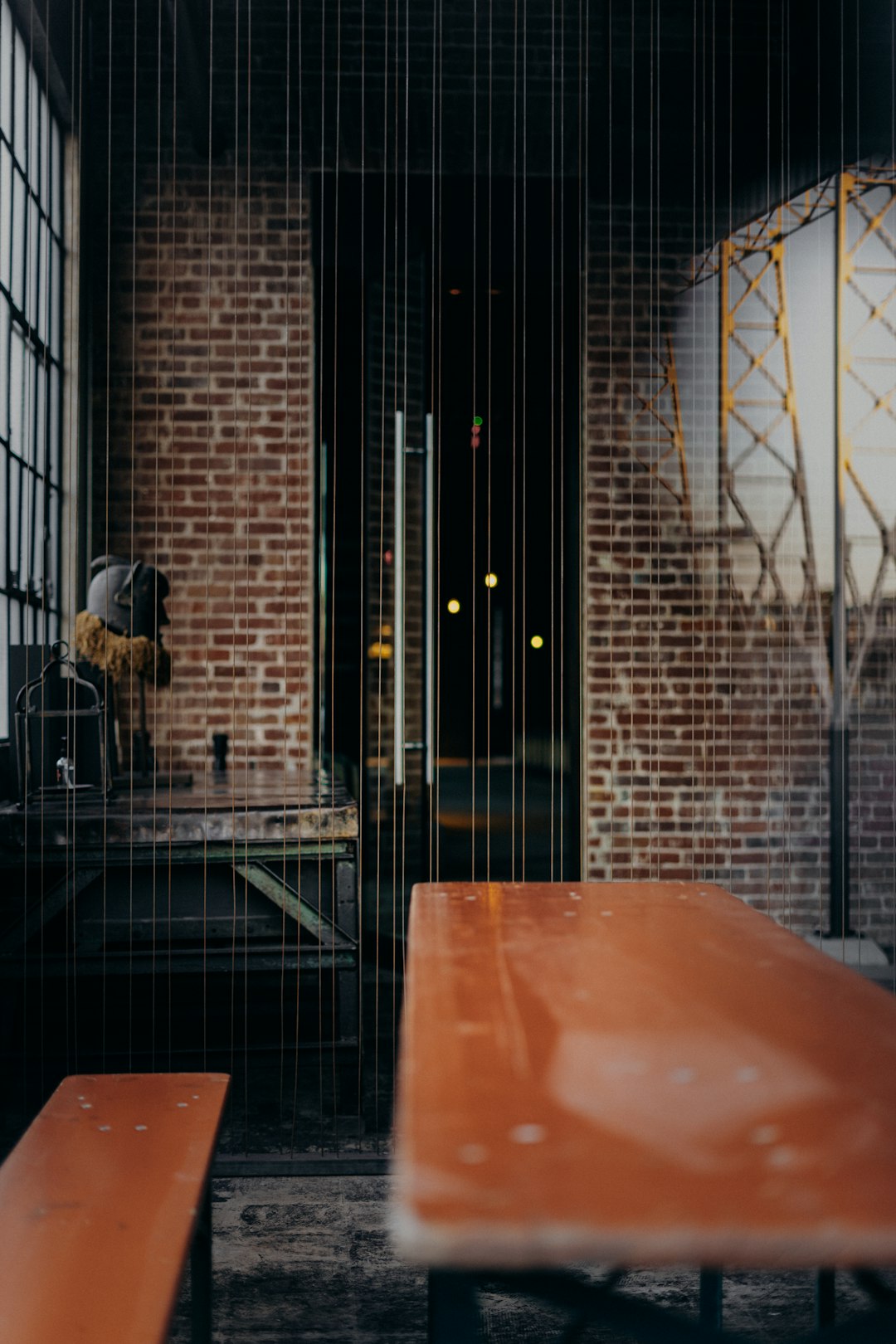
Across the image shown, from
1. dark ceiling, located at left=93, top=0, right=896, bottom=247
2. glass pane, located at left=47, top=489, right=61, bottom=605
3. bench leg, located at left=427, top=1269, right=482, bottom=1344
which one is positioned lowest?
bench leg, located at left=427, top=1269, right=482, bottom=1344

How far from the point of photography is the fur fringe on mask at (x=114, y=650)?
317 centimetres

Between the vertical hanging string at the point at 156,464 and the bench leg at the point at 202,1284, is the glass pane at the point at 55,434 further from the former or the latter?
the bench leg at the point at 202,1284

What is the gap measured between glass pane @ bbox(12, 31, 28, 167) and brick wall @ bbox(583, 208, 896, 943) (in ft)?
6.42

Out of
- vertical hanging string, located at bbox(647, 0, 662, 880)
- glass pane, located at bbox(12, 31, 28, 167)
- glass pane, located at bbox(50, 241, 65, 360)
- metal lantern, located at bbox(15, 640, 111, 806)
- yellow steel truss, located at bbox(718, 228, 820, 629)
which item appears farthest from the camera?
yellow steel truss, located at bbox(718, 228, 820, 629)

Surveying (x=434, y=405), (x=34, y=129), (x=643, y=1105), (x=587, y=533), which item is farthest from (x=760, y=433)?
(x=643, y=1105)

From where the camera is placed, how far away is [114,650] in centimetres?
318

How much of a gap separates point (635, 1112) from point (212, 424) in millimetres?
3375

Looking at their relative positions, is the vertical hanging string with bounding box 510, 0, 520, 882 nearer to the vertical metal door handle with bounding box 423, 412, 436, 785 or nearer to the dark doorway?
the dark doorway

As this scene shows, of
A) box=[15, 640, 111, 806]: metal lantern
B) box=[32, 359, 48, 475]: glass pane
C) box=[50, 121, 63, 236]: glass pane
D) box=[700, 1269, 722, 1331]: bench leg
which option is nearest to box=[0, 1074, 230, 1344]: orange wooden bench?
box=[700, 1269, 722, 1331]: bench leg

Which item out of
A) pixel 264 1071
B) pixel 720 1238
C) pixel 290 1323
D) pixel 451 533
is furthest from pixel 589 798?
pixel 720 1238

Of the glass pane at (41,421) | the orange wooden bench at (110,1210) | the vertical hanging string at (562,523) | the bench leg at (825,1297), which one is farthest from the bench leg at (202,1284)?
the vertical hanging string at (562,523)

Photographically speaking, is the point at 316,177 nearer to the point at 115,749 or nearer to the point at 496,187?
the point at 496,187

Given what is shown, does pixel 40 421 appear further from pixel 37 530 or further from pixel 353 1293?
pixel 353 1293

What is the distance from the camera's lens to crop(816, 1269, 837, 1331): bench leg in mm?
1829
